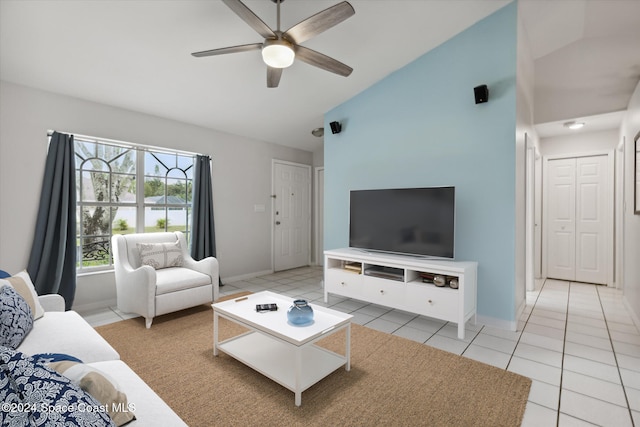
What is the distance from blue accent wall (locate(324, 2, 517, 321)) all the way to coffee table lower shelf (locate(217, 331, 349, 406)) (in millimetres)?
1834

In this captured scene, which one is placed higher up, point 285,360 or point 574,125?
point 574,125

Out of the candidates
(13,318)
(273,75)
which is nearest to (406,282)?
(273,75)

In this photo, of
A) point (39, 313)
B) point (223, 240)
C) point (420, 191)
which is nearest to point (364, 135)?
point (420, 191)

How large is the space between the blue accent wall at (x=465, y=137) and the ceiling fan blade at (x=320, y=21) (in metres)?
1.60

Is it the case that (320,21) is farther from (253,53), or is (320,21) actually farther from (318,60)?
(253,53)

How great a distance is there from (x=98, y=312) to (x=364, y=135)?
12.4ft

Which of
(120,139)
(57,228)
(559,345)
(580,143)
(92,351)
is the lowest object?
(559,345)

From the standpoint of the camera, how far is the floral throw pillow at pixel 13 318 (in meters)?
1.50

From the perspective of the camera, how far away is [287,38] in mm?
2193

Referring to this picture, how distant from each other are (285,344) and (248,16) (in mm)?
2233

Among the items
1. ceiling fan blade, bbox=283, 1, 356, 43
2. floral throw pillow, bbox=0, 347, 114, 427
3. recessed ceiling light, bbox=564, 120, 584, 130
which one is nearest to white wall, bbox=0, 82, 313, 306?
ceiling fan blade, bbox=283, 1, 356, 43

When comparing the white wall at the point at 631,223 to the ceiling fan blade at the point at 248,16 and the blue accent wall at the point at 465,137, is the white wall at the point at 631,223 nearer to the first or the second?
the blue accent wall at the point at 465,137

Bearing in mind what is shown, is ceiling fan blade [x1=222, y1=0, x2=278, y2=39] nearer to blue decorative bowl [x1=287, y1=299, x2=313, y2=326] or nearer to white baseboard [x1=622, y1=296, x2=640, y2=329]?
Result: blue decorative bowl [x1=287, y1=299, x2=313, y2=326]

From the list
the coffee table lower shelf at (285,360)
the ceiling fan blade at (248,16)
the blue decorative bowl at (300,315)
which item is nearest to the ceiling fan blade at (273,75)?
the ceiling fan blade at (248,16)
